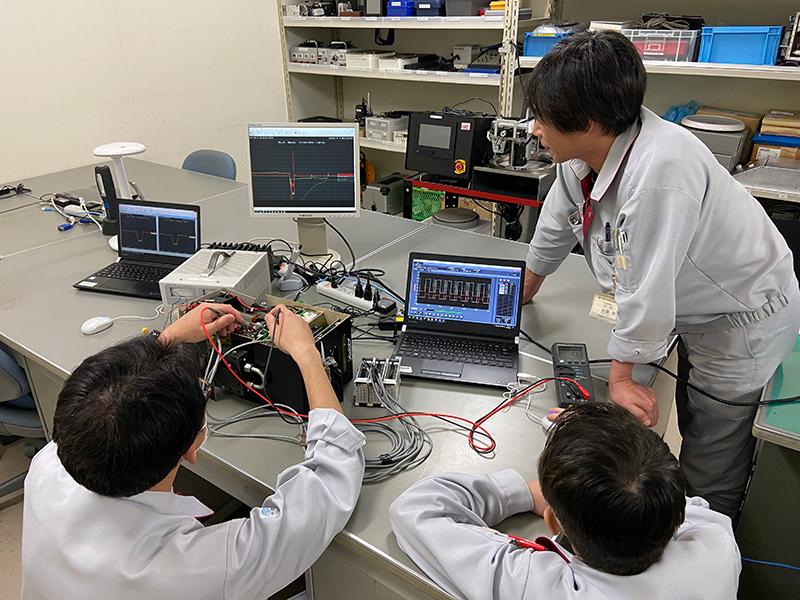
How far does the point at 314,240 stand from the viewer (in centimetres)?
206

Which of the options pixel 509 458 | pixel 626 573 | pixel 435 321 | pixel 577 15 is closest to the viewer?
pixel 626 573

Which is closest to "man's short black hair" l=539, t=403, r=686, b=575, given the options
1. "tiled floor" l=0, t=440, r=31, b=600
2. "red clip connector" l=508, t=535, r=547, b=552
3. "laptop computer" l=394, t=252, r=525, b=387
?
"red clip connector" l=508, t=535, r=547, b=552

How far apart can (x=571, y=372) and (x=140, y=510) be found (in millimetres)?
977

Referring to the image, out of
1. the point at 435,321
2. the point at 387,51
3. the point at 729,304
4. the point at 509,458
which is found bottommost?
the point at 509,458

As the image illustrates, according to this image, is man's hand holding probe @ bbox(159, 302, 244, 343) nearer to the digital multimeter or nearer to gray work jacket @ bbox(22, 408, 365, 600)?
gray work jacket @ bbox(22, 408, 365, 600)

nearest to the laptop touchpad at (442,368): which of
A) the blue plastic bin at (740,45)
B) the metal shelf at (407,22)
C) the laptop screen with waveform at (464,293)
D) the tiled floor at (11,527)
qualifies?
the laptop screen with waveform at (464,293)

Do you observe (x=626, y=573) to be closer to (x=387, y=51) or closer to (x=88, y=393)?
(x=88, y=393)

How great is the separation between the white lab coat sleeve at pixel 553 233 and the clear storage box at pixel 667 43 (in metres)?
1.54

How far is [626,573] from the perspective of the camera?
765 mm

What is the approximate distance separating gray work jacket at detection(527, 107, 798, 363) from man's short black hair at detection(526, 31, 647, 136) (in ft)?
0.25

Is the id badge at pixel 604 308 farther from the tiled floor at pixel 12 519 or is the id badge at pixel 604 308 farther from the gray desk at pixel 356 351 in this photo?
the tiled floor at pixel 12 519

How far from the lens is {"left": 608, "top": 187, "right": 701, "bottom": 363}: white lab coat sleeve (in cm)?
111

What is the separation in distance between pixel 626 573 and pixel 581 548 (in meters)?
0.06

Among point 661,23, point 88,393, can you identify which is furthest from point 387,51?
point 88,393
